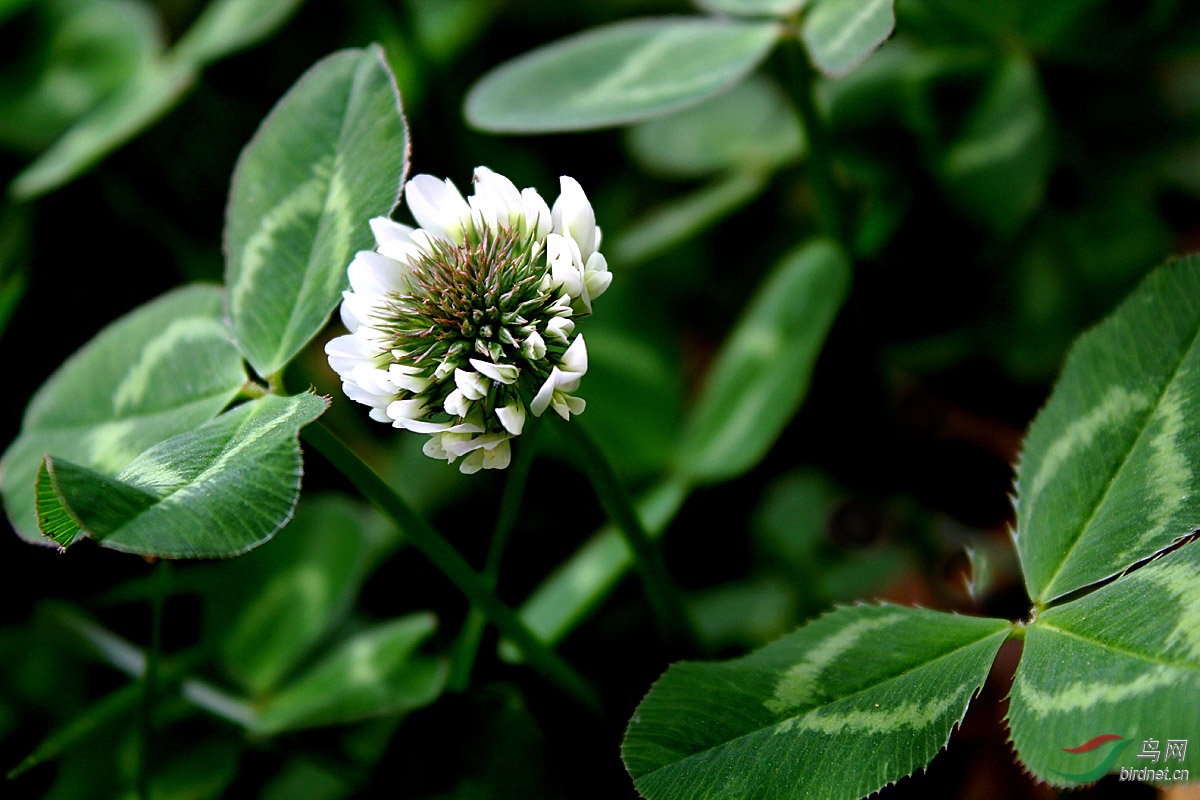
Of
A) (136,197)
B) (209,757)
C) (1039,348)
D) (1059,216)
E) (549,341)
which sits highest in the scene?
(136,197)

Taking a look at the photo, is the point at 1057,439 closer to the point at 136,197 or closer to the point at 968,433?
the point at 968,433

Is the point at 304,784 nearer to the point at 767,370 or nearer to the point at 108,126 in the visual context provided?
the point at 767,370

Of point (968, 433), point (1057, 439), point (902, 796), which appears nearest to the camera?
point (1057, 439)

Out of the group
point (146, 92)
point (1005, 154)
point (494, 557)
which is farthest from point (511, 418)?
point (146, 92)

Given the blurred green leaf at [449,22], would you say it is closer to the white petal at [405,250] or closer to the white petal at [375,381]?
the white petal at [405,250]

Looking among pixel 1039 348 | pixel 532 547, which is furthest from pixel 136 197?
pixel 1039 348

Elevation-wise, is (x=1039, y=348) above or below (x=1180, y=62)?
below
